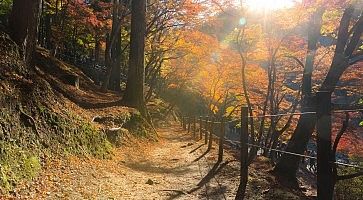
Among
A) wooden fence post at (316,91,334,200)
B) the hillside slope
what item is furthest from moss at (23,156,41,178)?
wooden fence post at (316,91,334,200)

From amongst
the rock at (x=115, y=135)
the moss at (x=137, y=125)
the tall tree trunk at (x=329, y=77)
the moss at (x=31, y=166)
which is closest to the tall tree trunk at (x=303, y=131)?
the tall tree trunk at (x=329, y=77)

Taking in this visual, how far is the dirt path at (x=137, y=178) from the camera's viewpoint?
20.7 ft

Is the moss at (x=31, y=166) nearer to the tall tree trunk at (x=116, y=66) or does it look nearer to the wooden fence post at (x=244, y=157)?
the wooden fence post at (x=244, y=157)

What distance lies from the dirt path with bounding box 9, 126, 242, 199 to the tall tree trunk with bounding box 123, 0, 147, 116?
3430 mm

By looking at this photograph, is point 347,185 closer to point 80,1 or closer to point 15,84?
point 15,84

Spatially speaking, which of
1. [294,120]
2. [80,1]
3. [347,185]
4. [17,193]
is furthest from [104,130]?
[294,120]

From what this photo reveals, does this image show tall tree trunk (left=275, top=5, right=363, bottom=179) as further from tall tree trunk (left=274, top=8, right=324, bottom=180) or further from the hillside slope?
the hillside slope

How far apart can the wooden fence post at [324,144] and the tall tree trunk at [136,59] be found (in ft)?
39.4

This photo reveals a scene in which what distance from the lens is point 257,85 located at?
25.9 meters

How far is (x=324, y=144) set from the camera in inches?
166

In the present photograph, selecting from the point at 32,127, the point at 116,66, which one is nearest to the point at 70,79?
the point at 32,127

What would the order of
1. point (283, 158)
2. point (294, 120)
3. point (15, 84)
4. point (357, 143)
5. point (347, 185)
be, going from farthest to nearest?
point (294, 120) → point (357, 143) → point (283, 158) → point (347, 185) → point (15, 84)

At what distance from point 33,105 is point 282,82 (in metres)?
18.4

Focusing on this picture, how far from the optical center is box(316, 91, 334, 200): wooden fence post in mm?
4160
